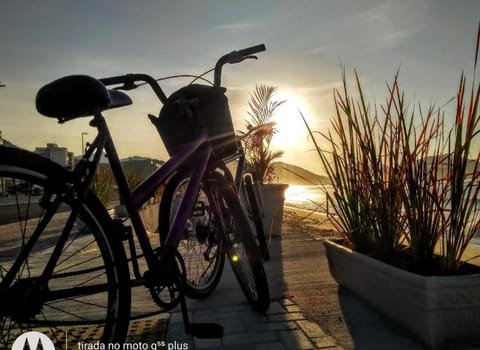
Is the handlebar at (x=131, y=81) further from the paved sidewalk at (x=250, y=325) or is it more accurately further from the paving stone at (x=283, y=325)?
the paving stone at (x=283, y=325)

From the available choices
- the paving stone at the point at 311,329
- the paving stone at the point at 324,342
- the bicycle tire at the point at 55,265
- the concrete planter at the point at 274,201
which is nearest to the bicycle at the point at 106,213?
the bicycle tire at the point at 55,265

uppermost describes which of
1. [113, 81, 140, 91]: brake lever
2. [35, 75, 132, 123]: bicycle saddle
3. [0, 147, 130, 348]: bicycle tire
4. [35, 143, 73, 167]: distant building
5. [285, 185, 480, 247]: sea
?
[113, 81, 140, 91]: brake lever

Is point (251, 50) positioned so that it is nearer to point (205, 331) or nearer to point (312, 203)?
point (205, 331)

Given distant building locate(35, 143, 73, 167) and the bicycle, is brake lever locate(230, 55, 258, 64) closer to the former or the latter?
the bicycle

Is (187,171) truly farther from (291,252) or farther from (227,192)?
(291,252)

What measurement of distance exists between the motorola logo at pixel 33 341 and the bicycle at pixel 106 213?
→ 0.05 m

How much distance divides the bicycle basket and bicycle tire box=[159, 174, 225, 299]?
1.05ft

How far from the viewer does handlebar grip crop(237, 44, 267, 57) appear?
2.14 metres

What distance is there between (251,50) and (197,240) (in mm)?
1179

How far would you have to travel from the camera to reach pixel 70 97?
132 centimetres

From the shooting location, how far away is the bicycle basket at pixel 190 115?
6.26ft

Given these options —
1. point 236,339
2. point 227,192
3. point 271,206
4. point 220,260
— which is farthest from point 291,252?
point 236,339

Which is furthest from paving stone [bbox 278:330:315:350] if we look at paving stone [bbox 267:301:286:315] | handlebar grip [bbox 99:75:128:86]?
handlebar grip [bbox 99:75:128:86]

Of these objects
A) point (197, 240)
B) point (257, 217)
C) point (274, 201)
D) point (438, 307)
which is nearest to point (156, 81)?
point (197, 240)
